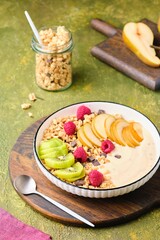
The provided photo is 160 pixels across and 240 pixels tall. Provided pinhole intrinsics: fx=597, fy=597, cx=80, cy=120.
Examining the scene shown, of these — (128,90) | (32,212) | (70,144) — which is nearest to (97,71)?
(128,90)

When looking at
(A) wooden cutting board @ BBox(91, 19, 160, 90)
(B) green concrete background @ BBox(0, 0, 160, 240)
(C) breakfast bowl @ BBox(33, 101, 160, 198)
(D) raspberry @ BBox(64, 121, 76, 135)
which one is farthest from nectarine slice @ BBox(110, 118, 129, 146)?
(A) wooden cutting board @ BBox(91, 19, 160, 90)

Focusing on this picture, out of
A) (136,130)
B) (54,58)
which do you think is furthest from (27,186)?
(54,58)

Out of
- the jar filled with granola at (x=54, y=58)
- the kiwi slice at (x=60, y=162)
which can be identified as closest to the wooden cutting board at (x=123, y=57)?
the jar filled with granola at (x=54, y=58)

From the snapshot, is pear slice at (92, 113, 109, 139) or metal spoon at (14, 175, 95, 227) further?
pear slice at (92, 113, 109, 139)

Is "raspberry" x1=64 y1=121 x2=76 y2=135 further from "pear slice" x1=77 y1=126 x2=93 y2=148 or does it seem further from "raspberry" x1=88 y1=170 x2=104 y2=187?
"raspberry" x1=88 y1=170 x2=104 y2=187

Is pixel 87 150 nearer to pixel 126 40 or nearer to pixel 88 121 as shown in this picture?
pixel 88 121

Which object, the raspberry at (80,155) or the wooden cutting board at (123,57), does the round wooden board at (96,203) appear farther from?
the wooden cutting board at (123,57)
